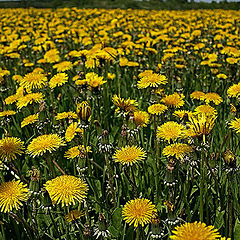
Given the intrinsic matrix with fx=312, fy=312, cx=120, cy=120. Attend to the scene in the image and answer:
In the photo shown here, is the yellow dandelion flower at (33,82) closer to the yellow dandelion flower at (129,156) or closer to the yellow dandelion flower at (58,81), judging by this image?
the yellow dandelion flower at (58,81)

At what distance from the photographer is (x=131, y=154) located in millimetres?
1494

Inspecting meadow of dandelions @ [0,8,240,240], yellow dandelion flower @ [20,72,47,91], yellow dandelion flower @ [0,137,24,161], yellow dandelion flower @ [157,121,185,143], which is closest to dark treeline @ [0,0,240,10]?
meadow of dandelions @ [0,8,240,240]

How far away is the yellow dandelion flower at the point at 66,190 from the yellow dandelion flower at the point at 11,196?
12 centimetres

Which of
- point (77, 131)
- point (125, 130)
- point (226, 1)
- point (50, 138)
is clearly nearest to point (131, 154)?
point (125, 130)

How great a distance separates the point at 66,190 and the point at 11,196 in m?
0.25

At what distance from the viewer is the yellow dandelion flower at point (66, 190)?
1.23 metres

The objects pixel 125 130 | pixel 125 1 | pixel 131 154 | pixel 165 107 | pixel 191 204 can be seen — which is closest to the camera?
pixel 131 154

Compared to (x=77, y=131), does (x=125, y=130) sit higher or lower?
higher

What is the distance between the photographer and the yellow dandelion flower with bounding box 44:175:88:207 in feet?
4.04

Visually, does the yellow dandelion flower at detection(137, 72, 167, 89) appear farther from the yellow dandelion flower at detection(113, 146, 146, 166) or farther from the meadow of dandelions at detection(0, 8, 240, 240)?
the yellow dandelion flower at detection(113, 146, 146, 166)

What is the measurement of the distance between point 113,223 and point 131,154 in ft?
1.14

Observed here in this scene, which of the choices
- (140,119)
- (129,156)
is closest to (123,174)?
(140,119)

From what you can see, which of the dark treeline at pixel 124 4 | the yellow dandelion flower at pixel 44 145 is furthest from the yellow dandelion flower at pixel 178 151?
the dark treeline at pixel 124 4

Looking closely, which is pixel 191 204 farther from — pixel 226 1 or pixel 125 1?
pixel 226 1
